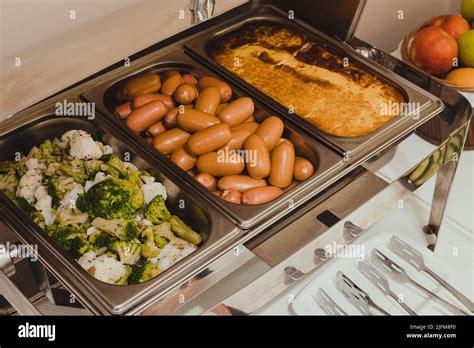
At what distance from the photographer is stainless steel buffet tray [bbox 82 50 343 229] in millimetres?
1315

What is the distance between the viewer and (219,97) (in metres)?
1.56

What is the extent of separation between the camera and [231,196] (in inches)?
53.9

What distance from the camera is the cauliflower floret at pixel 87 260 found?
47.4 inches

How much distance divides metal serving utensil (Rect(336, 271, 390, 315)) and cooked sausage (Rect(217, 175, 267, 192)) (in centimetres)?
41

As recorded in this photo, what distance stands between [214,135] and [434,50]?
100 cm

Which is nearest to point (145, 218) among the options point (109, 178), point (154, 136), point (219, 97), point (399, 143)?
point (109, 178)

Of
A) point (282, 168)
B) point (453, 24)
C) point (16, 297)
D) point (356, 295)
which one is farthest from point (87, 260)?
point (453, 24)

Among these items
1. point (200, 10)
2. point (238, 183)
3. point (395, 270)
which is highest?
point (200, 10)

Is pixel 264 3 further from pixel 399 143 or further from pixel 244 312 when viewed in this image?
pixel 244 312

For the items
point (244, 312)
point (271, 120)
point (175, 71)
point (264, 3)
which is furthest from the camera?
point (264, 3)

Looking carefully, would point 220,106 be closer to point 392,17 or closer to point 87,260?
point 87,260

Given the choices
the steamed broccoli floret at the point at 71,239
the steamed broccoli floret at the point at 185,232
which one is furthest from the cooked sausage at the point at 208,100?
the steamed broccoli floret at the point at 71,239

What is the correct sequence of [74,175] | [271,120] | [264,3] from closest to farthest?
1. [74,175]
2. [271,120]
3. [264,3]

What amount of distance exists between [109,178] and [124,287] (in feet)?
0.92
